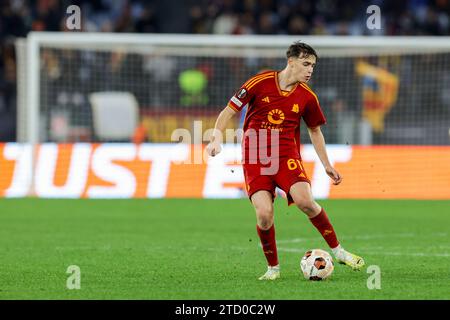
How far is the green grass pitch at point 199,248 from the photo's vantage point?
27.7ft

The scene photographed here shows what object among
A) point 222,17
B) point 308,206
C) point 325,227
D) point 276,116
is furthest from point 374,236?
point 222,17

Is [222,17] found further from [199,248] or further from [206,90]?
[199,248]

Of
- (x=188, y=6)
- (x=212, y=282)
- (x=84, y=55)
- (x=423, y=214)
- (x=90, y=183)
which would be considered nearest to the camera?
(x=212, y=282)

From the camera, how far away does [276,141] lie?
938 centimetres

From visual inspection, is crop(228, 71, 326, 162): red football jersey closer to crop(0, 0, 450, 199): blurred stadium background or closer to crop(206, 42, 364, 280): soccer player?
crop(206, 42, 364, 280): soccer player

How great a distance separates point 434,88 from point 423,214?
566cm

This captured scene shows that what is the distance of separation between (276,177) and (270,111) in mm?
577

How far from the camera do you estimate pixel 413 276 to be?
9.37m

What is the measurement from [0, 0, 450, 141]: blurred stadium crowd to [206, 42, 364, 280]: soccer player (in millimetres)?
15270

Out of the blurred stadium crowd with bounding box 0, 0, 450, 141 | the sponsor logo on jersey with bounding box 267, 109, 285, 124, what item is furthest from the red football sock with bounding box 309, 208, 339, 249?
the blurred stadium crowd with bounding box 0, 0, 450, 141

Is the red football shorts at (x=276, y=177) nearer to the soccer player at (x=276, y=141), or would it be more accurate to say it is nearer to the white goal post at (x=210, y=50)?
the soccer player at (x=276, y=141)

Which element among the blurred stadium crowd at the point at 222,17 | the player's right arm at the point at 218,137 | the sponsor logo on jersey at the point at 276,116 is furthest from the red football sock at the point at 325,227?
the blurred stadium crowd at the point at 222,17
